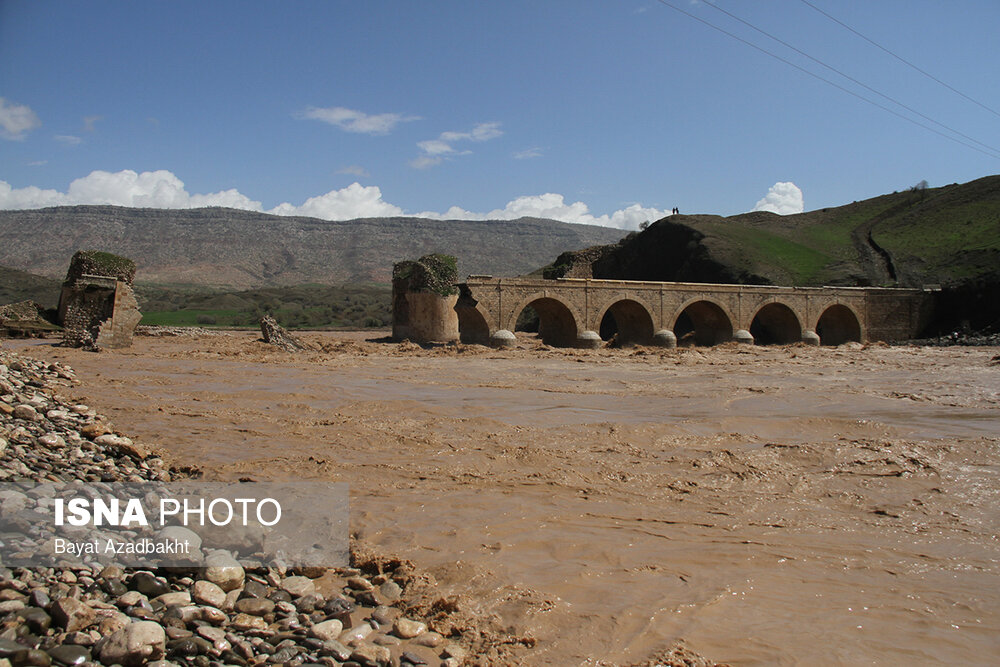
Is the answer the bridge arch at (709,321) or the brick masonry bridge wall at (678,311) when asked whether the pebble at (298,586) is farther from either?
the bridge arch at (709,321)

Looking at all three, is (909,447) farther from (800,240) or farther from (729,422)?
(800,240)

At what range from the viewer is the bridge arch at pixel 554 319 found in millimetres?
23031

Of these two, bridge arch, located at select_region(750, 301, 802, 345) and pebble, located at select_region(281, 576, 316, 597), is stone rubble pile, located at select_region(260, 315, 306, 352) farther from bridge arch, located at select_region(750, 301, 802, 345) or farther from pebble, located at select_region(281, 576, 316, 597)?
bridge arch, located at select_region(750, 301, 802, 345)

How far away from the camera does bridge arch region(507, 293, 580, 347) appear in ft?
75.6

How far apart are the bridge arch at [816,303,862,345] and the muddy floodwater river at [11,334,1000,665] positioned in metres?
16.6

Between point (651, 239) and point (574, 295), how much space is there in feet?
59.5

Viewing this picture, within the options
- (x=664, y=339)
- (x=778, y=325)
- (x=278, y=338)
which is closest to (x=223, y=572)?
(x=278, y=338)

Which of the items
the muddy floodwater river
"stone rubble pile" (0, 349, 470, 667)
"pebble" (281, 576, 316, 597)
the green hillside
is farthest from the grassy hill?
"stone rubble pile" (0, 349, 470, 667)

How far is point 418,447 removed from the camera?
8.11 metres

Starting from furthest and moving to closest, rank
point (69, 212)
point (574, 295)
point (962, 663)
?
point (69, 212) < point (574, 295) < point (962, 663)

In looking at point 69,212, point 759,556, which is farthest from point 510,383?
point 69,212

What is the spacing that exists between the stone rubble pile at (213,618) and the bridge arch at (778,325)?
27.0 metres

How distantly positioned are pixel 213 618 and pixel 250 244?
10857cm

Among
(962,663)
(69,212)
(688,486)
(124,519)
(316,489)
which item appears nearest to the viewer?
(962,663)
